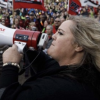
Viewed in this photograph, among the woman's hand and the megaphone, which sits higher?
the megaphone

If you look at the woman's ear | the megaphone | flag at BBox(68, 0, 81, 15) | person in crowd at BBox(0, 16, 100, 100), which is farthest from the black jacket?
flag at BBox(68, 0, 81, 15)

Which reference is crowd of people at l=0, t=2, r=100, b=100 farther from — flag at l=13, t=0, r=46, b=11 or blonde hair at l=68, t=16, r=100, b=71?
flag at l=13, t=0, r=46, b=11

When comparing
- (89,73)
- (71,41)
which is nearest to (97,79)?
(89,73)

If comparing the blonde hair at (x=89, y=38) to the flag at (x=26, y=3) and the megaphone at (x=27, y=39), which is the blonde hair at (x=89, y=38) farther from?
the flag at (x=26, y=3)

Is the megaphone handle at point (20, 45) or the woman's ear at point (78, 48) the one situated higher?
the woman's ear at point (78, 48)

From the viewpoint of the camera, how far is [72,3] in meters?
5.59

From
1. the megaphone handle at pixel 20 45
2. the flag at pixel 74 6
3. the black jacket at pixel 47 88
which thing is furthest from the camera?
the flag at pixel 74 6

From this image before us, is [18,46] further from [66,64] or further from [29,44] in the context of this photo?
[66,64]

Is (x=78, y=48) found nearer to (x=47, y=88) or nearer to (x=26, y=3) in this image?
(x=47, y=88)

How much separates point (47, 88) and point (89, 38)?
1.24 ft

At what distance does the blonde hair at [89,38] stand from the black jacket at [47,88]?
156 millimetres

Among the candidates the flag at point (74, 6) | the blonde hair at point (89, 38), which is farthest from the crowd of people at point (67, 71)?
the flag at point (74, 6)

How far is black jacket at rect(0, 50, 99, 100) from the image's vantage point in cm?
102

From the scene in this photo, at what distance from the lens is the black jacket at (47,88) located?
1020 mm
